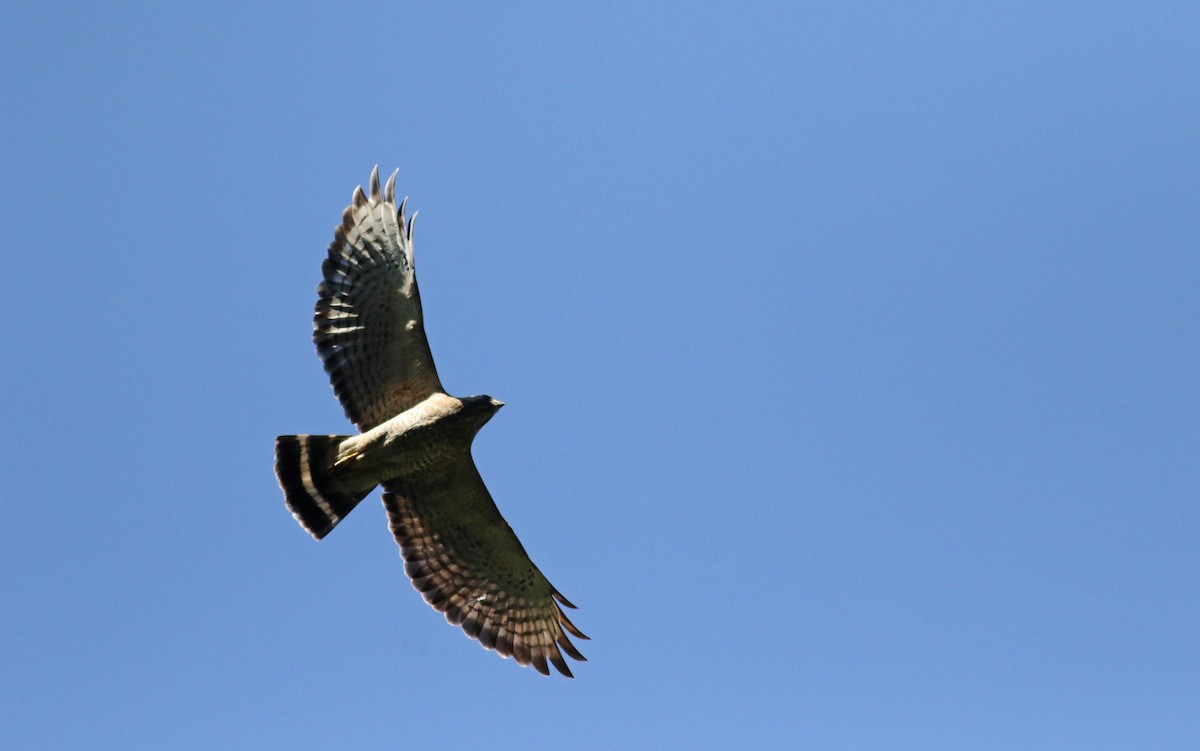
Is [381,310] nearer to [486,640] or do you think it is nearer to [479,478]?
[479,478]

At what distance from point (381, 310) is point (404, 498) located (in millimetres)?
2162

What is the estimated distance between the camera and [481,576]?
13.8 metres

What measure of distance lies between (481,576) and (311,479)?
2320mm

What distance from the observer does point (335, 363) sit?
41.4ft

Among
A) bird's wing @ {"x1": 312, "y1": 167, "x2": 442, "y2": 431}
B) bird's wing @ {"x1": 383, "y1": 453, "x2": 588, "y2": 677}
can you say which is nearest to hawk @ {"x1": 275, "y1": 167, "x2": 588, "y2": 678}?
bird's wing @ {"x1": 312, "y1": 167, "x2": 442, "y2": 431}

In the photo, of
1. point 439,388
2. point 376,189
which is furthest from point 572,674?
point 376,189

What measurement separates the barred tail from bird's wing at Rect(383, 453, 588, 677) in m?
0.84

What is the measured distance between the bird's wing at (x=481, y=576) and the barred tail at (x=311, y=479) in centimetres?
84

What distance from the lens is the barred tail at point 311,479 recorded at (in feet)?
41.1

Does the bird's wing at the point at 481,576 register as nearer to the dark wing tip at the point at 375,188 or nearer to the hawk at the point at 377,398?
the hawk at the point at 377,398

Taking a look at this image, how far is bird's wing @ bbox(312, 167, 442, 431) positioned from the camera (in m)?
12.5

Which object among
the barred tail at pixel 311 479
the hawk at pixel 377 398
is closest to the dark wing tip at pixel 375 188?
the hawk at pixel 377 398

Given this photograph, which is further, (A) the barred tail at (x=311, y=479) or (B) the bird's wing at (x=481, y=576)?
(B) the bird's wing at (x=481, y=576)

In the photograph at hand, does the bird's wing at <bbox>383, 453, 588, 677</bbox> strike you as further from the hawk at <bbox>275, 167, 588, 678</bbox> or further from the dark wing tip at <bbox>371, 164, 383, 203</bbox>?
the dark wing tip at <bbox>371, 164, 383, 203</bbox>
